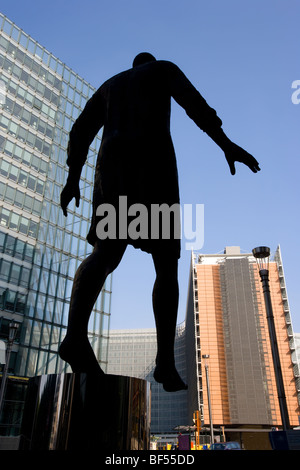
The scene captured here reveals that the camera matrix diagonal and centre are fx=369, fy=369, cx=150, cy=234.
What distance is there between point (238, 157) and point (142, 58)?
3.94 feet

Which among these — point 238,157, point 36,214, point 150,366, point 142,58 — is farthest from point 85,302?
point 150,366

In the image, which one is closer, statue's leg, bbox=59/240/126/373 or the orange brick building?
statue's leg, bbox=59/240/126/373

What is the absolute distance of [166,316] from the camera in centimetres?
228

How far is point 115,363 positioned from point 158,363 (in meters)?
104

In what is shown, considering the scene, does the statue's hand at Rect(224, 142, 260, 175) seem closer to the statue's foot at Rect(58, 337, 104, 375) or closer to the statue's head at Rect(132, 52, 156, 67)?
the statue's head at Rect(132, 52, 156, 67)

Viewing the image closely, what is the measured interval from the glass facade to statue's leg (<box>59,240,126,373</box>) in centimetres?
9169

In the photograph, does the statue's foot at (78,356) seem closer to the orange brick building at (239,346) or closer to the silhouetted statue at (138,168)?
the silhouetted statue at (138,168)

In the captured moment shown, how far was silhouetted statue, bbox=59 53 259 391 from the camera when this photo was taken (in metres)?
2.07

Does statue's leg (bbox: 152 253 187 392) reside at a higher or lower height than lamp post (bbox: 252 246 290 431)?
lower

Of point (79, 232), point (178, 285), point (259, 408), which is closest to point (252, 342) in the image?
point (259, 408)

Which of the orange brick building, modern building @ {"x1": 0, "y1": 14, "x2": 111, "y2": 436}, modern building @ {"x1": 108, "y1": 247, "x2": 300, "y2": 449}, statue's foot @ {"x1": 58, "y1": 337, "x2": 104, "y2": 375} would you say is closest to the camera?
statue's foot @ {"x1": 58, "y1": 337, "x2": 104, "y2": 375}

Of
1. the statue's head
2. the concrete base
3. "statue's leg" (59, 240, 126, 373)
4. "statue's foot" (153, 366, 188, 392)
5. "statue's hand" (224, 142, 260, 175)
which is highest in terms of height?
the statue's head

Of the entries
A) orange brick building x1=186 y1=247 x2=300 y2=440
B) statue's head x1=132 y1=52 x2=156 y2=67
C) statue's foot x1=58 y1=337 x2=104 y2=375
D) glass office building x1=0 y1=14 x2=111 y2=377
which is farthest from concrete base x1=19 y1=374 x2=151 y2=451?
orange brick building x1=186 y1=247 x2=300 y2=440

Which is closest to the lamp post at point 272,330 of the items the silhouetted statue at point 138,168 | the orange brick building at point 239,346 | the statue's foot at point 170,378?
the statue's foot at point 170,378
